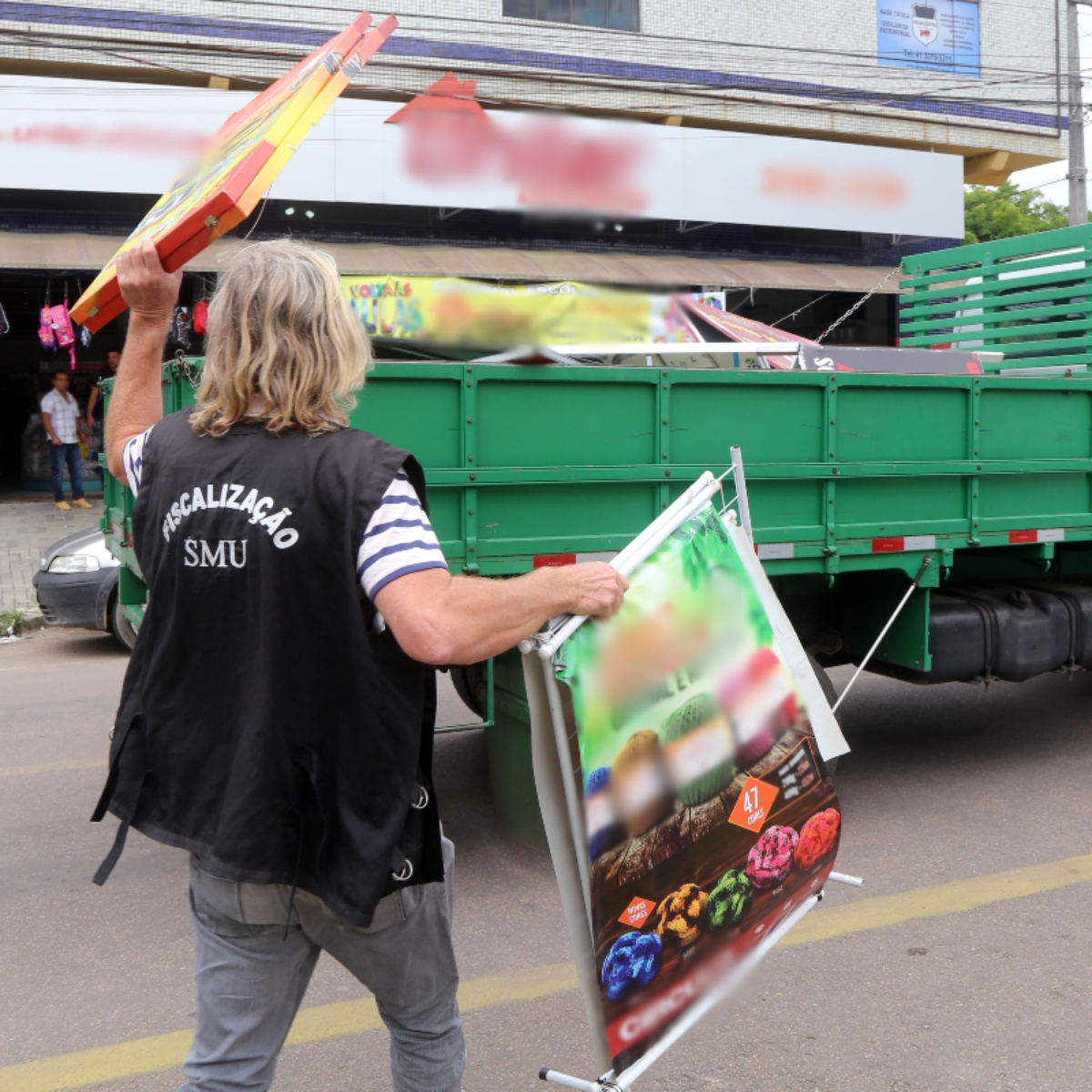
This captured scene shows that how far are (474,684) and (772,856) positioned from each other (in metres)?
2.51

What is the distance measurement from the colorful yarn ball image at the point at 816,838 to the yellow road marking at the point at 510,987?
4.02ft

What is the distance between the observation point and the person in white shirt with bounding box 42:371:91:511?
1386 centimetres

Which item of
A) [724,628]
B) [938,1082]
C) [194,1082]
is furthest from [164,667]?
[938,1082]

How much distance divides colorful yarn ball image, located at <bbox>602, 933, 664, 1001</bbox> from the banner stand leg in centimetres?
16

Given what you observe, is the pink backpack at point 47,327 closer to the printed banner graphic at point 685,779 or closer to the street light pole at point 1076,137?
the printed banner graphic at point 685,779

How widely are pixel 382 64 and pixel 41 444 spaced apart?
7.06m

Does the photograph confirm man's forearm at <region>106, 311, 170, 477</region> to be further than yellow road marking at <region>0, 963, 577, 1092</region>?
No

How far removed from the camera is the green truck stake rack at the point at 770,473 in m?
4.30

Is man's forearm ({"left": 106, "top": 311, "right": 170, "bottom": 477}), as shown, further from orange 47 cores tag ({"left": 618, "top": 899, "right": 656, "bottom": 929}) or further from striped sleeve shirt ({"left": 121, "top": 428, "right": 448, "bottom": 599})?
orange 47 cores tag ({"left": 618, "top": 899, "right": 656, "bottom": 929})

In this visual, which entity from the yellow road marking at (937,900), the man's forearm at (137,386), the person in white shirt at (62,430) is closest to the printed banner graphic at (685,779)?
the man's forearm at (137,386)

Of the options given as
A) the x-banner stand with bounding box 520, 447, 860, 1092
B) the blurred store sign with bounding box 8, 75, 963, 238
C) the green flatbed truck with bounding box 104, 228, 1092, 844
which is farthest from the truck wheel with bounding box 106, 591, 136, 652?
the x-banner stand with bounding box 520, 447, 860, 1092

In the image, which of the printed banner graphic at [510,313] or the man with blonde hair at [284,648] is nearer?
the man with blonde hair at [284,648]

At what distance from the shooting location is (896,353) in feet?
18.5

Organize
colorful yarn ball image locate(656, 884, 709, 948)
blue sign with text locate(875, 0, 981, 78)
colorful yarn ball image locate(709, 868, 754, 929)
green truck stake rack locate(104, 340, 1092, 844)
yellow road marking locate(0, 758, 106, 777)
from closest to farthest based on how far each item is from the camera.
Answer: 1. colorful yarn ball image locate(656, 884, 709, 948)
2. colorful yarn ball image locate(709, 868, 754, 929)
3. green truck stake rack locate(104, 340, 1092, 844)
4. yellow road marking locate(0, 758, 106, 777)
5. blue sign with text locate(875, 0, 981, 78)
